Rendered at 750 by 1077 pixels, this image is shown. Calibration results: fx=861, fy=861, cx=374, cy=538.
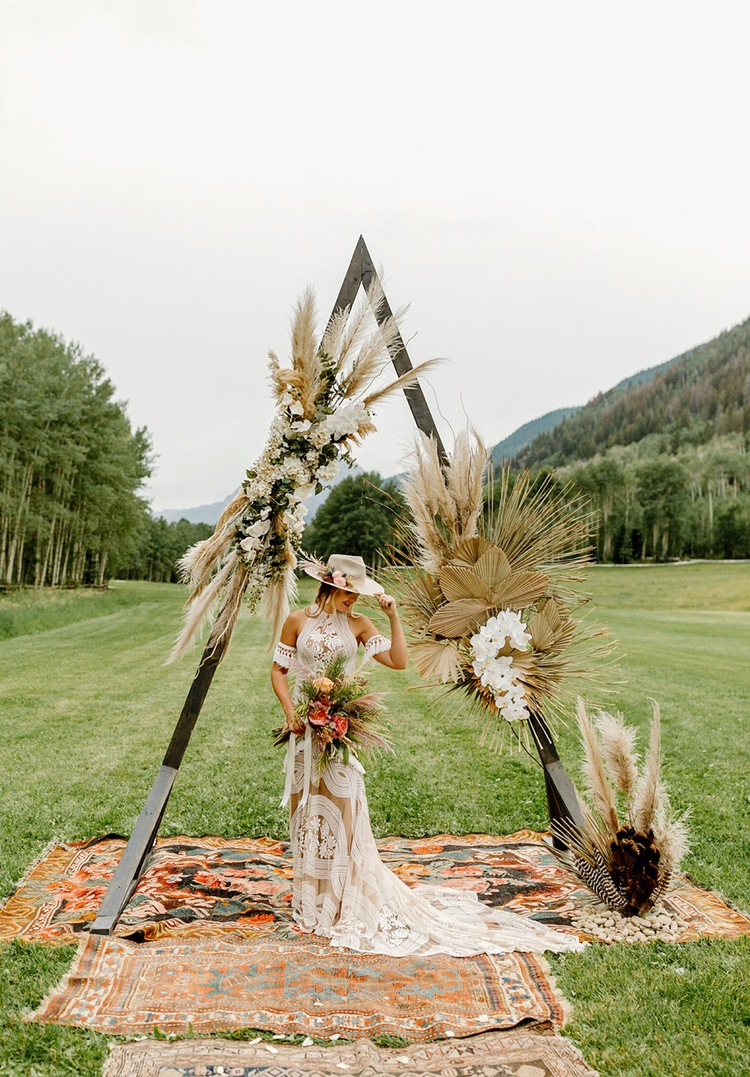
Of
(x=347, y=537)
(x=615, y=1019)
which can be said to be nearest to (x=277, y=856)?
(x=615, y=1019)

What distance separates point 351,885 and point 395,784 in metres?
3.19

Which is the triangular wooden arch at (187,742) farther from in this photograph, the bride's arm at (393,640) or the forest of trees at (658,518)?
the forest of trees at (658,518)

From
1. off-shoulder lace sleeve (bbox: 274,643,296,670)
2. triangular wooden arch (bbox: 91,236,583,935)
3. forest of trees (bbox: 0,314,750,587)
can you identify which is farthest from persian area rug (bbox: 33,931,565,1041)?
forest of trees (bbox: 0,314,750,587)

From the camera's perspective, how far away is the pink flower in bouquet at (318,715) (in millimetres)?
4445

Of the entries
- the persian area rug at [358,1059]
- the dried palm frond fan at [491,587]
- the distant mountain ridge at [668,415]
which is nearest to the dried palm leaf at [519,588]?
the dried palm frond fan at [491,587]

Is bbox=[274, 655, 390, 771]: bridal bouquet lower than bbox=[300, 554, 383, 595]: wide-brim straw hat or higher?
lower

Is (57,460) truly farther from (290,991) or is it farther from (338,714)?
(290,991)

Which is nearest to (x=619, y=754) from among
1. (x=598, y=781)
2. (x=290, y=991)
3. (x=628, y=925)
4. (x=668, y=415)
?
(x=598, y=781)

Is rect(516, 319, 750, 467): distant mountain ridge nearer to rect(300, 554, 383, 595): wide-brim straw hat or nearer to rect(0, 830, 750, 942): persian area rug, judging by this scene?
rect(0, 830, 750, 942): persian area rug

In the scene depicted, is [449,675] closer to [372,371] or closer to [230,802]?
[372,371]

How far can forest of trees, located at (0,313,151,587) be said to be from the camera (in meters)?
27.5

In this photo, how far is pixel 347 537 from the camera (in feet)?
33.7

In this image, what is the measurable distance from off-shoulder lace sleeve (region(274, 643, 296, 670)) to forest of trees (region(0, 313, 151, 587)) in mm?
23504

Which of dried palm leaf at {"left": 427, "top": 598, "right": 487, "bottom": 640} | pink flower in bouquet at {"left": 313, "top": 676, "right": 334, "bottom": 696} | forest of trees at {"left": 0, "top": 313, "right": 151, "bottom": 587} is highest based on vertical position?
forest of trees at {"left": 0, "top": 313, "right": 151, "bottom": 587}
